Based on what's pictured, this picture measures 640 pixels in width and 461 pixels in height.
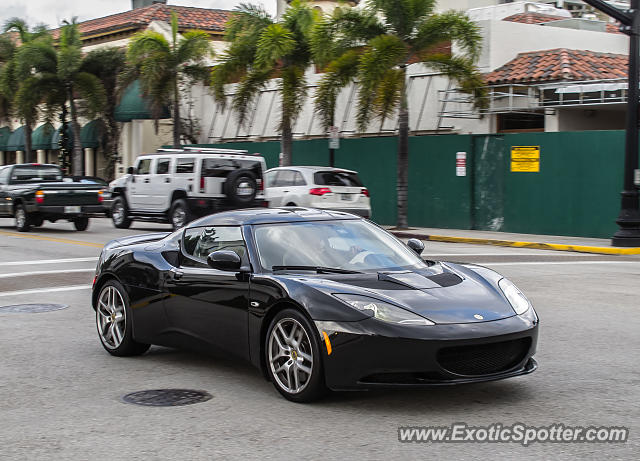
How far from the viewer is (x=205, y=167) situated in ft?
76.7

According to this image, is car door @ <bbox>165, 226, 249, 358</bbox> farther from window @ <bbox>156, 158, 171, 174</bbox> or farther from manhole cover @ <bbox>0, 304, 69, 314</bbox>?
window @ <bbox>156, 158, 171, 174</bbox>

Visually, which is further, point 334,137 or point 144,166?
point 334,137

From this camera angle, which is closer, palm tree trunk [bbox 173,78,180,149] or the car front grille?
the car front grille

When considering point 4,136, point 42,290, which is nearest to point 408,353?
point 42,290

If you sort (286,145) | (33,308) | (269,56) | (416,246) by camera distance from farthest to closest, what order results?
(286,145) < (269,56) < (33,308) < (416,246)

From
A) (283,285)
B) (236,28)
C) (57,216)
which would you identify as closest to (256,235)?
(283,285)

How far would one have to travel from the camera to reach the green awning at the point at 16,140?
5253cm

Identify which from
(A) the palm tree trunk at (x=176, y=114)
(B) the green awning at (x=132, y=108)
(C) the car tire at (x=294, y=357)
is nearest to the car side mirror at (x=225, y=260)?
(C) the car tire at (x=294, y=357)

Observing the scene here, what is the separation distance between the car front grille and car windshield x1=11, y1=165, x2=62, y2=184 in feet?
74.0

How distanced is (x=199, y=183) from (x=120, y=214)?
4.19 m

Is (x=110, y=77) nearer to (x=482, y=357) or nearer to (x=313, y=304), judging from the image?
(x=313, y=304)

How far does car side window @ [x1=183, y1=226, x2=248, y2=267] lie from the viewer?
24.3 feet

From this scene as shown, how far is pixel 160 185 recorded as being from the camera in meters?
24.6

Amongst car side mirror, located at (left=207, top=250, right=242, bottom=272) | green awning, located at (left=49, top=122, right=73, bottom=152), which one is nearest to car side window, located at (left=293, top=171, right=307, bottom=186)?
car side mirror, located at (left=207, top=250, right=242, bottom=272)
